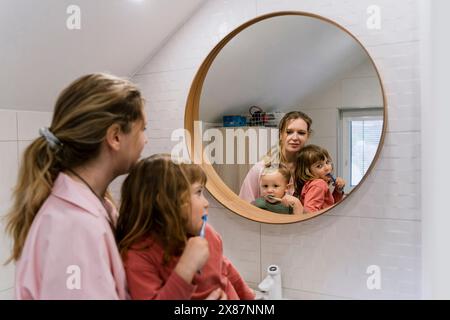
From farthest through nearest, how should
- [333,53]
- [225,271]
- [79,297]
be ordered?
[333,53] → [225,271] → [79,297]

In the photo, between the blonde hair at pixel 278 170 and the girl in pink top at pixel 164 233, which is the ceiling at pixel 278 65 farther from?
the girl in pink top at pixel 164 233

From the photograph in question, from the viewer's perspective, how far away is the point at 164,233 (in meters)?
0.71

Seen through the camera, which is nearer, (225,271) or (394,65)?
(225,271)

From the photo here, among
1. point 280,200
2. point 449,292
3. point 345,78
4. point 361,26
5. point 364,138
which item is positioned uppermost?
point 361,26

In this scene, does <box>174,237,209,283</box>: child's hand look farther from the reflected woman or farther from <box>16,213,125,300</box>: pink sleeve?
the reflected woman

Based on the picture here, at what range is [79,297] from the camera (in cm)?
65

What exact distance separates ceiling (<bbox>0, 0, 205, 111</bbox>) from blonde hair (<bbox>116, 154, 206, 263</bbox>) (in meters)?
0.50

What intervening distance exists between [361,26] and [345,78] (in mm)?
159

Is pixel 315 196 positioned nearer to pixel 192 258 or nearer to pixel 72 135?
pixel 192 258

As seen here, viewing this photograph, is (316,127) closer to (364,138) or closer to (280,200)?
(364,138)

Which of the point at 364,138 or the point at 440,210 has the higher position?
the point at 364,138

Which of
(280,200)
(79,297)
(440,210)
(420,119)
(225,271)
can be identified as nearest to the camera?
(79,297)

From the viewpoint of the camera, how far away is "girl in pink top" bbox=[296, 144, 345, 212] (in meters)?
1.34

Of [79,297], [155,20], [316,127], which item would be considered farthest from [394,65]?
[79,297]
